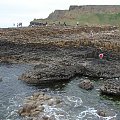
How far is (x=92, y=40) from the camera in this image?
80000 mm

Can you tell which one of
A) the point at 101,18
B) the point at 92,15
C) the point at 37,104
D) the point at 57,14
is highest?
the point at 57,14

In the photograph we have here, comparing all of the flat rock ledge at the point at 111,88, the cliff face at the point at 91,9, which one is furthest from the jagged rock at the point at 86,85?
the cliff face at the point at 91,9

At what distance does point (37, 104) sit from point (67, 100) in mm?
4879

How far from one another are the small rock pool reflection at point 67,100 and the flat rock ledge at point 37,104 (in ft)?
2.63

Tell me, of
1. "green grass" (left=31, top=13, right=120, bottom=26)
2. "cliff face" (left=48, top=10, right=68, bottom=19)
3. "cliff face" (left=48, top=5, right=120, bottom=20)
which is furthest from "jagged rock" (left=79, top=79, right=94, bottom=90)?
"cliff face" (left=48, top=10, right=68, bottom=19)

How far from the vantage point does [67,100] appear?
43281mm

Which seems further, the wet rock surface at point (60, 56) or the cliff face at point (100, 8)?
the cliff face at point (100, 8)

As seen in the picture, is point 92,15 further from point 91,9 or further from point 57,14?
point 57,14

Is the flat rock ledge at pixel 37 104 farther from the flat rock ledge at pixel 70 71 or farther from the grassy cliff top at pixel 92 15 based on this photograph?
the grassy cliff top at pixel 92 15

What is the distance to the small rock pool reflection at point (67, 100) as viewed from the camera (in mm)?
38500

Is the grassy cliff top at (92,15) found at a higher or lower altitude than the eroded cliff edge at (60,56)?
higher

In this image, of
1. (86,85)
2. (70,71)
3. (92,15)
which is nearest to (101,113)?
(86,85)

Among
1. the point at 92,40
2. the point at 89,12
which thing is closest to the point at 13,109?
the point at 92,40

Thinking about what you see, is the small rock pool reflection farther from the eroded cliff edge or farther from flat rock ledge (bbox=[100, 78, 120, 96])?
the eroded cliff edge
